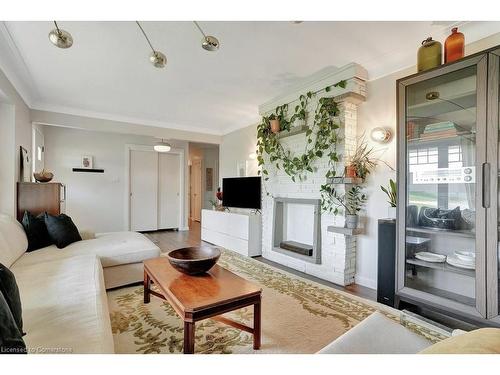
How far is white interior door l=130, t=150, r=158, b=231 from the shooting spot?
5723mm

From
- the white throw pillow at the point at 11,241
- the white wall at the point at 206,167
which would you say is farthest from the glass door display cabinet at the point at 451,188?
the white wall at the point at 206,167

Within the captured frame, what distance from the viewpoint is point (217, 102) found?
3867mm

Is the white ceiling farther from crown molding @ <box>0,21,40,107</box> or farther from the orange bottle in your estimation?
the orange bottle

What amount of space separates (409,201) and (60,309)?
2571 millimetres

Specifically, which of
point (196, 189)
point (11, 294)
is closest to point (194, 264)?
point (11, 294)

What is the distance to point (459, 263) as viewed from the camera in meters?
1.95

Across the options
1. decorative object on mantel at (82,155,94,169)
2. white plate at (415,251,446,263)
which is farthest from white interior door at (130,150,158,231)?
white plate at (415,251,446,263)

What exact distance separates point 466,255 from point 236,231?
2.99 metres

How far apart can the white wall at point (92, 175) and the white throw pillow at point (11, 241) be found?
2.79 m

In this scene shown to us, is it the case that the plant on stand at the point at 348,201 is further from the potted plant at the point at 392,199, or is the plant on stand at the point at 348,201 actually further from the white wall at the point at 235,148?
the white wall at the point at 235,148

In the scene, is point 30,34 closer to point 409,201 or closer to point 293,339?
point 293,339

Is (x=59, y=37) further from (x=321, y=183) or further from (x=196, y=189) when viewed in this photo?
(x=196, y=189)
